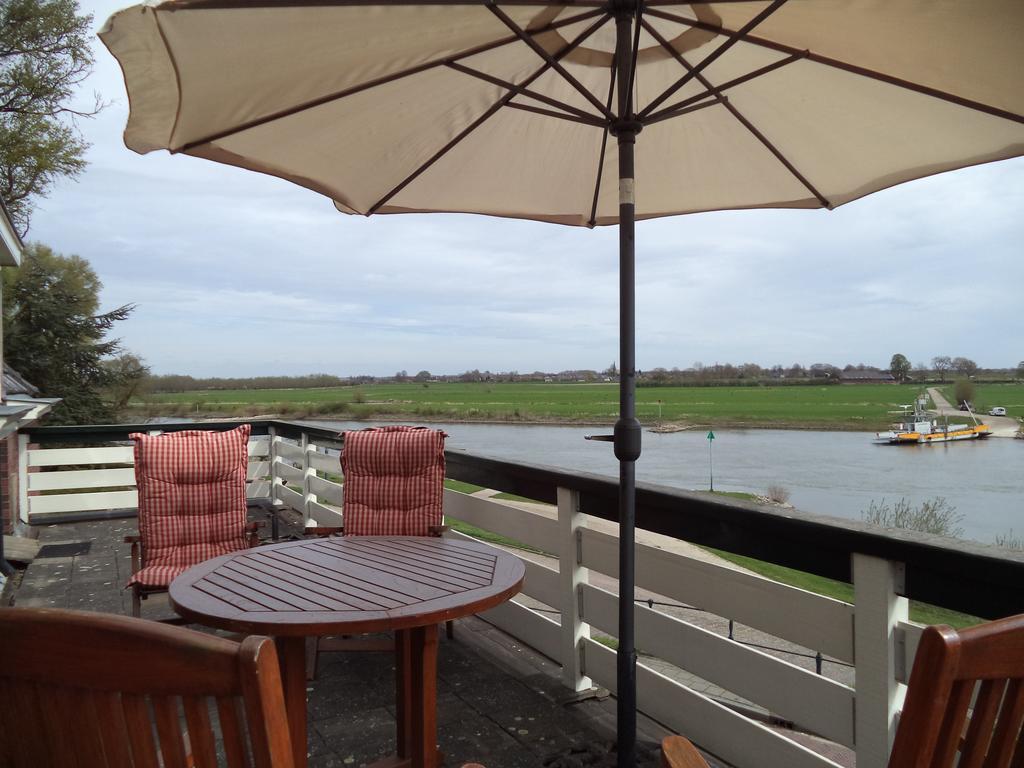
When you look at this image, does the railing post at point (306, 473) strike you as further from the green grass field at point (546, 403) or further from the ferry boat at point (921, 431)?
the ferry boat at point (921, 431)

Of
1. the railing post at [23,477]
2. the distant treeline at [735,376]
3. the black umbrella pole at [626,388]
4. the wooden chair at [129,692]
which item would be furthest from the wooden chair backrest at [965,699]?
the railing post at [23,477]

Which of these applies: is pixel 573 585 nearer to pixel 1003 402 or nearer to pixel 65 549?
pixel 65 549

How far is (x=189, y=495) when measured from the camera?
3.70 meters

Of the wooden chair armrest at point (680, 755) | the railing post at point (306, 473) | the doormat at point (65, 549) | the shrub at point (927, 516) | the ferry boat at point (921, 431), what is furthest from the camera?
the ferry boat at point (921, 431)

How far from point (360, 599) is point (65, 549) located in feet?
15.8

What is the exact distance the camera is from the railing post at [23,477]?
246 inches

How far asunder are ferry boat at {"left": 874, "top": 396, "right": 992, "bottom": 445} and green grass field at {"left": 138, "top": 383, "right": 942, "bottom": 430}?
23.1 inches

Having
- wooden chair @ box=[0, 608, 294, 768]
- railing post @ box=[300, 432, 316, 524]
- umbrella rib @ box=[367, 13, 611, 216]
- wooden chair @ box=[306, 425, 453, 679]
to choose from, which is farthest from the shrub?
wooden chair @ box=[0, 608, 294, 768]

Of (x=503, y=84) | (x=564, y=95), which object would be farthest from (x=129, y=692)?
(x=564, y=95)

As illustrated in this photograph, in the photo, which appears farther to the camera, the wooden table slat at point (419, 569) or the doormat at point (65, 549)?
the doormat at point (65, 549)

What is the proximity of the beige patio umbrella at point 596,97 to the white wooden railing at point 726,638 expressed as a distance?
1.30 feet

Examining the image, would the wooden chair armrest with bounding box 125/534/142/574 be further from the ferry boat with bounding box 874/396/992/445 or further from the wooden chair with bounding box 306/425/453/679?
the ferry boat with bounding box 874/396/992/445

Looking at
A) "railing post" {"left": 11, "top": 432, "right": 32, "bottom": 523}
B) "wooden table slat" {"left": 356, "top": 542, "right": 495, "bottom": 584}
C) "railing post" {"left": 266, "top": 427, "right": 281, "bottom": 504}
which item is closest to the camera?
"wooden table slat" {"left": 356, "top": 542, "right": 495, "bottom": 584}

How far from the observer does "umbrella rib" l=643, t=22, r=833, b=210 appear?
1.86 m
